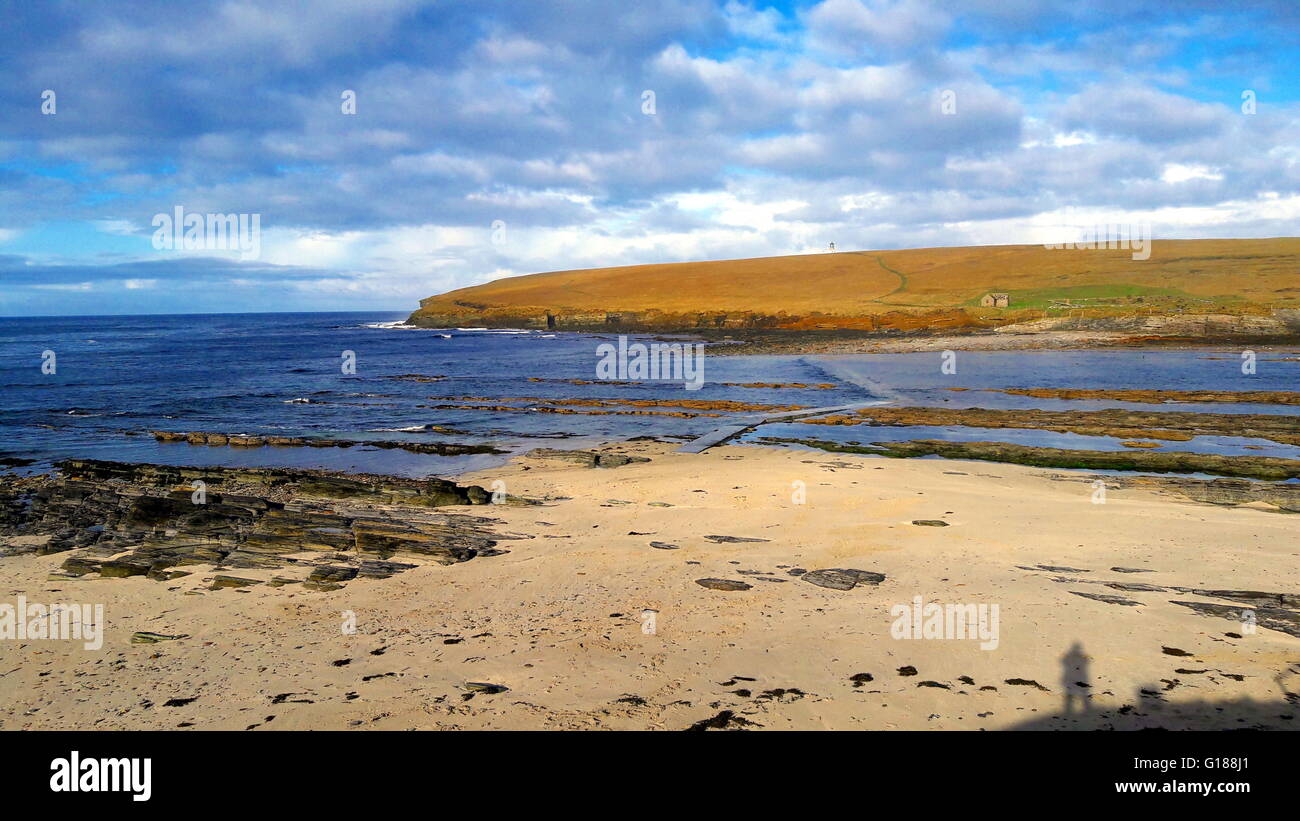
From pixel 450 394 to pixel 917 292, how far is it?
8484cm

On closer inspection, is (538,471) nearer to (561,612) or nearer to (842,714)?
(561,612)

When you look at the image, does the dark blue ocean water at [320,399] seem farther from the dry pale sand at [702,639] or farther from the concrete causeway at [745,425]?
the dry pale sand at [702,639]

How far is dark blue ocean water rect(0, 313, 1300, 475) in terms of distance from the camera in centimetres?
2708

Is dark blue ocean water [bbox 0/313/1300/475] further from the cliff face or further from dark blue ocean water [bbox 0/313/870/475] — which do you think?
the cliff face

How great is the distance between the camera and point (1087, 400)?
35906mm

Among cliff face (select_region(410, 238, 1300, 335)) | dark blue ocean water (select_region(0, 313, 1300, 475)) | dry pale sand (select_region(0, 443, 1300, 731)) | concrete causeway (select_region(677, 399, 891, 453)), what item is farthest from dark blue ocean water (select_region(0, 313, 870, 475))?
cliff face (select_region(410, 238, 1300, 335))

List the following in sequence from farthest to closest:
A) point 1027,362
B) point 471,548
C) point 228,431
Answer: point 1027,362, point 228,431, point 471,548

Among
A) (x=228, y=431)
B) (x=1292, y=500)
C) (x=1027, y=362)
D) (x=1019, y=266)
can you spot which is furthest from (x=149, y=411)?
(x=1019, y=266)

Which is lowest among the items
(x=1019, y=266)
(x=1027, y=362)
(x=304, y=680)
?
(x=304, y=680)

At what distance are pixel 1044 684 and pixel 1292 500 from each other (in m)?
13.1

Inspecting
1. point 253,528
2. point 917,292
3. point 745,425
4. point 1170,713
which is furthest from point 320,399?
point 917,292

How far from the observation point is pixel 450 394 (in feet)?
148

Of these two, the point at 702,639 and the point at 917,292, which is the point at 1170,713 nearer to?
the point at 702,639

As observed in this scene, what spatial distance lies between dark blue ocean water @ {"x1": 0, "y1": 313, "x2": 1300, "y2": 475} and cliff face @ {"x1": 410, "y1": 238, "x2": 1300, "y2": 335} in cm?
2320
